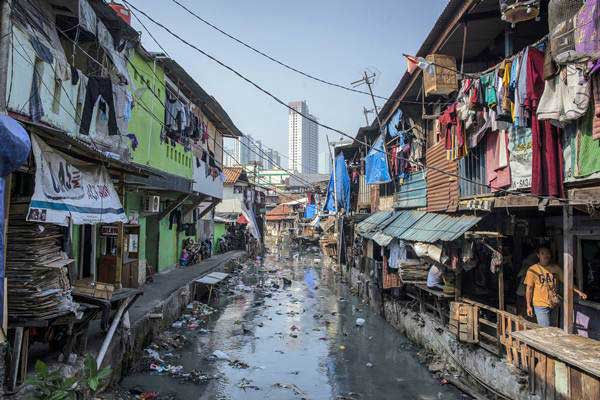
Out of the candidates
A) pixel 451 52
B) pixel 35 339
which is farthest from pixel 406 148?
pixel 35 339

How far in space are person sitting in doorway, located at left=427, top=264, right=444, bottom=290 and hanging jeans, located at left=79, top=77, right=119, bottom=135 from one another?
8.46 m

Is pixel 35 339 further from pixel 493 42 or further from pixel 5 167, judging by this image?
pixel 493 42

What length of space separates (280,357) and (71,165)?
7.29 meters

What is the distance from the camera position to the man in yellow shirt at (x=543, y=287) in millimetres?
7480

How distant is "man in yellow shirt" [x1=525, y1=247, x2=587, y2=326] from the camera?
7.48 metres

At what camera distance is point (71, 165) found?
654 cm

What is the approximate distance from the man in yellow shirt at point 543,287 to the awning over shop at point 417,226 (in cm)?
142

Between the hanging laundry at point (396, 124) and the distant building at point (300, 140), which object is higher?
the distant building at point (300, 140)

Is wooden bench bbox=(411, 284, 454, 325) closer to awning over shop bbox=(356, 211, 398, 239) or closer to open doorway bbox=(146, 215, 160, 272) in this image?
awning over shop bbox=(356, 211, 398, 239)

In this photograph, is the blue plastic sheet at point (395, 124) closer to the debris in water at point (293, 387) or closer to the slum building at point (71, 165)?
the slum building at point (71, 165)

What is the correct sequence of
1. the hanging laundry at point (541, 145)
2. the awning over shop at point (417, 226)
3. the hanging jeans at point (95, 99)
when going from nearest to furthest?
the hanging laundry at point (541, 145) < the awning over shop at point (417, 226) < the hanging jeans at point (95, 99)

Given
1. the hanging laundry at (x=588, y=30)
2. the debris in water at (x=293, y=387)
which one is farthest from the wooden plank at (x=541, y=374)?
the debris in water at (x=293, y=387)

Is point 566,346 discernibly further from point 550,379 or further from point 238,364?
point 238,364

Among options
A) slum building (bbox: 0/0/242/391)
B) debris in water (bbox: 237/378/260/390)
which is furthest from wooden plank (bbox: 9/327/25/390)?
debris in water (bbox: 237/378/260/390)
